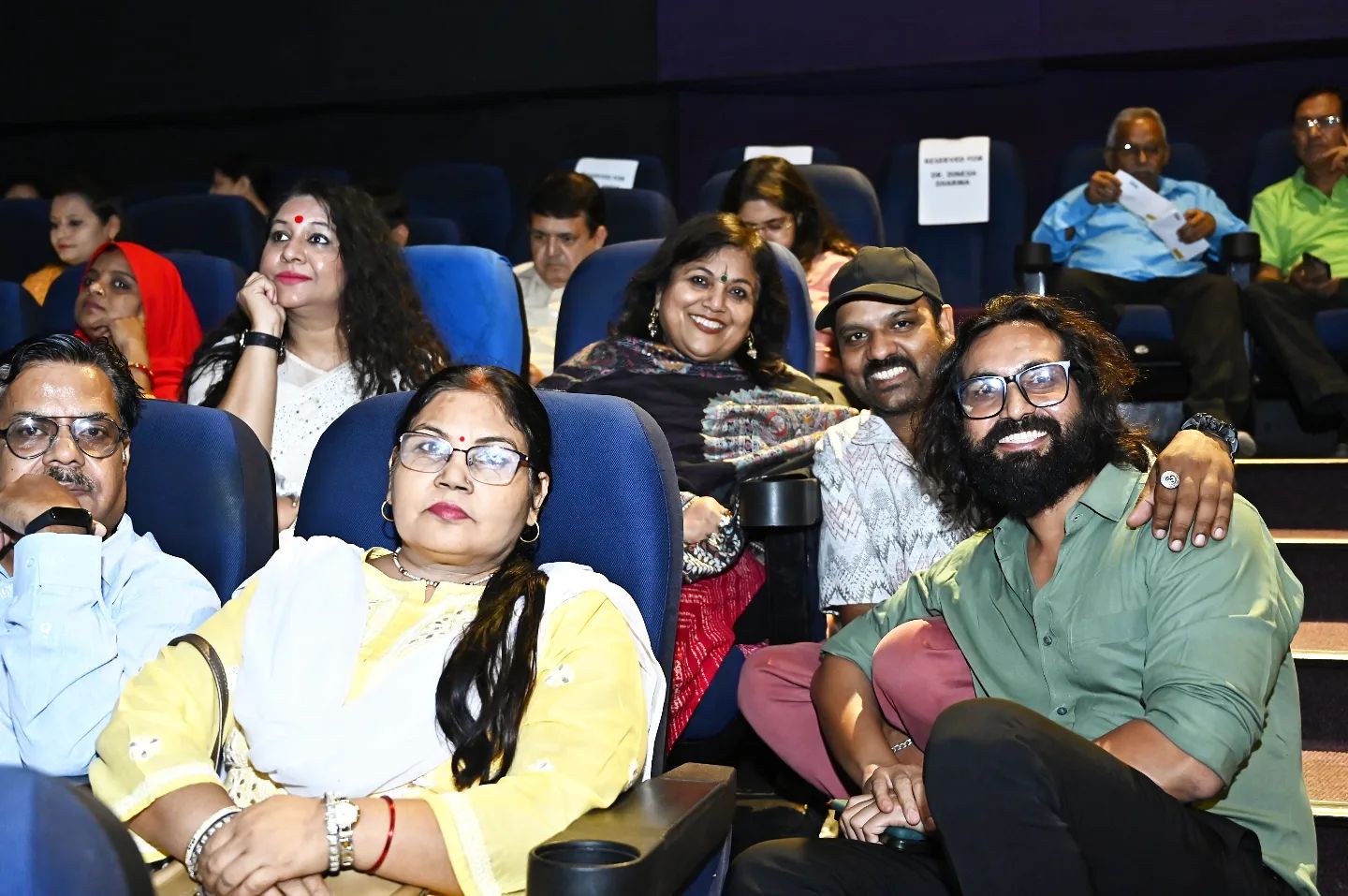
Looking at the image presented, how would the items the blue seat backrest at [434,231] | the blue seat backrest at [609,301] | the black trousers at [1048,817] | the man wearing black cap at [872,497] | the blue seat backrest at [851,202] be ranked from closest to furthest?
the black trousers at [1048,817] → the man wearing black cap at [872,497] → the blue seat backrest at [609,301] → the blue seat backrest at [851,202] → the blue seat backrest at [434,231]

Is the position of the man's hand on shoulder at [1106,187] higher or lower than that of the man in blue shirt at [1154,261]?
higher

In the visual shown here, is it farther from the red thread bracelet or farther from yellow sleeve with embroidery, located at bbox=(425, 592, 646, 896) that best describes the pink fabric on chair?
the red thread bracelet

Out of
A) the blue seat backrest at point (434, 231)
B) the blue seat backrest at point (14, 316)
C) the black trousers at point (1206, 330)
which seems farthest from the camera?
the blue seat backrest at point (434, 231)

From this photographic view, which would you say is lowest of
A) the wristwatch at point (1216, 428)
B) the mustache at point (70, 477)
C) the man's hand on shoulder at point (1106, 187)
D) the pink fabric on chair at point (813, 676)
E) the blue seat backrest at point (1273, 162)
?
the pink fabric on chair at point (813, 676)

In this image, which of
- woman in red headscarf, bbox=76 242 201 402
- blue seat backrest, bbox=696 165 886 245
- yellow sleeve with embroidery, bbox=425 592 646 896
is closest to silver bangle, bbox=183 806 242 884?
yellow sleeve with embroidery, bbox=425 592 646 896

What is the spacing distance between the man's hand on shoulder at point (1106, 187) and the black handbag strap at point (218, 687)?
333cm

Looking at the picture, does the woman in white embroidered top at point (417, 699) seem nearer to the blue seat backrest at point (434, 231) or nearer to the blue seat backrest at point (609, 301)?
the blue seat backrest at point (609, 301)

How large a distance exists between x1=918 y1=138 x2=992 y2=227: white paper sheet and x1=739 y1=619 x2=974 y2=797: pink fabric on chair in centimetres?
276

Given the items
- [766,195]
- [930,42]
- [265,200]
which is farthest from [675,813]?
[265,200]

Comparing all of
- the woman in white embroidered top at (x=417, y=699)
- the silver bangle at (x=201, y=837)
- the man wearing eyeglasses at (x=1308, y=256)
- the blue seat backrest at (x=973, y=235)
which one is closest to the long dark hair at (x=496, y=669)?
the woman in white embroidered top at (x=417, y=699)

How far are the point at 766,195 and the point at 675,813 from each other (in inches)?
100

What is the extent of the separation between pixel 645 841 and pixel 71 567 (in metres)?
0.82

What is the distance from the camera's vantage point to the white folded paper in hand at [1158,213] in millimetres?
4238

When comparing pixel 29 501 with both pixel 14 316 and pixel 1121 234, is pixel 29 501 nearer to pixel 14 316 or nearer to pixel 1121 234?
pixel 14 316
